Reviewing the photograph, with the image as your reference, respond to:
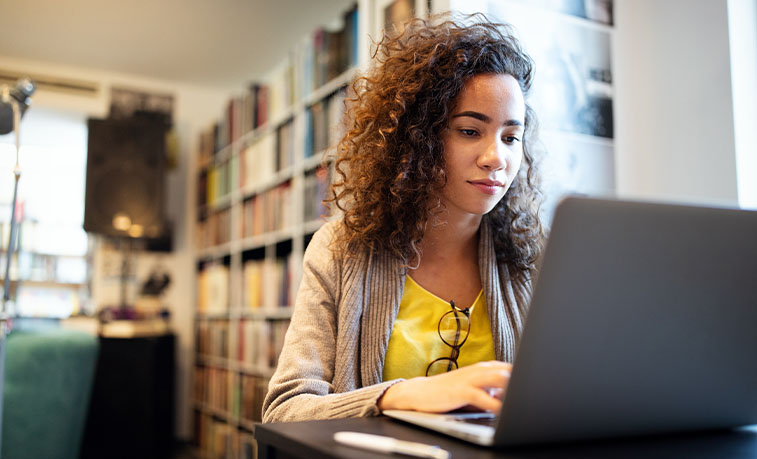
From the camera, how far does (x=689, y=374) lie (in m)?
0.61

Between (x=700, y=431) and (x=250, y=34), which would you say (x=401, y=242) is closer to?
(x=700, y=431)

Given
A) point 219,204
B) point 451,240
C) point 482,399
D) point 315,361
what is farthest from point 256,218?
point 482,399

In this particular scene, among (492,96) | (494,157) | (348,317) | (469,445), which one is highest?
(492,96)

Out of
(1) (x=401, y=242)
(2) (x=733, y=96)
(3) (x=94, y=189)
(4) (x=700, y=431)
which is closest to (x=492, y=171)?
(1) (x=401, y=242)

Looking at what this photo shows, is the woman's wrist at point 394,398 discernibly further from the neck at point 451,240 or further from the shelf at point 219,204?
the shelf at point 219,204

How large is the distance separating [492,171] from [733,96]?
0.92m

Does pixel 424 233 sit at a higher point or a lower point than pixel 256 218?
lower

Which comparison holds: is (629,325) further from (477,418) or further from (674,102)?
(674,102)

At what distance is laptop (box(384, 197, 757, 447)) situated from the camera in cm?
52

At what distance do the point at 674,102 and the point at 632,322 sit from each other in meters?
1.39

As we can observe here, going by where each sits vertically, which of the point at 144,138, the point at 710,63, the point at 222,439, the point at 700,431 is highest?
the point at 144,138

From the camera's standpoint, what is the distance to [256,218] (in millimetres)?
3447

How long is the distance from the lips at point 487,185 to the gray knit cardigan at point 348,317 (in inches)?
6.4

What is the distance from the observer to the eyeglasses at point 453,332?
1087mm
